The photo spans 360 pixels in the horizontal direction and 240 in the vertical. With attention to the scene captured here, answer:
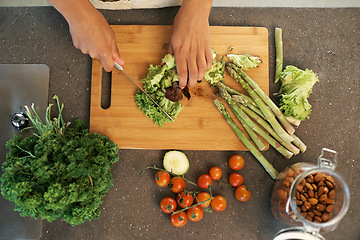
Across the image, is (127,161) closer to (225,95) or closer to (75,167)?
(75,167)

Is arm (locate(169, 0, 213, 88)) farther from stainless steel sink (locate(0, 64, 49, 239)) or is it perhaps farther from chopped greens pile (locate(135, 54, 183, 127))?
stainless steel sink (locate(0, 64, 49, 239))

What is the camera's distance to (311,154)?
2070 millimetres

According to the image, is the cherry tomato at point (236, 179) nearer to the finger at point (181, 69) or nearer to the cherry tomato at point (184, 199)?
the cherry tomato at point (184, 199)

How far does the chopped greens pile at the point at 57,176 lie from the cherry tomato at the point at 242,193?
891 millimetres

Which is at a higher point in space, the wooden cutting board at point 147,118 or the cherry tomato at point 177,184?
the wooden cutting board at point 147,118

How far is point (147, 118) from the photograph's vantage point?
2.03 meters

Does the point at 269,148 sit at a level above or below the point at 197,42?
below

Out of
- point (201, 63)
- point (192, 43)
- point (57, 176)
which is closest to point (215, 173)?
point (201, 63)

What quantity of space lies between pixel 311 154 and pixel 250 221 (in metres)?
0.66

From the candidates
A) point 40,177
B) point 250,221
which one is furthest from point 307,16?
point 40,177

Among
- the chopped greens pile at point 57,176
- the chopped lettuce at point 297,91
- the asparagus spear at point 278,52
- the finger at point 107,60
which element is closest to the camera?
the chopped greens pile at point 57,176

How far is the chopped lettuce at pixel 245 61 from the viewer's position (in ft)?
6.52

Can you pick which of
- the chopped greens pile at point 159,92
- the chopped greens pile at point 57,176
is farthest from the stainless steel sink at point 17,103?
the chopped greens pile at point 159,92

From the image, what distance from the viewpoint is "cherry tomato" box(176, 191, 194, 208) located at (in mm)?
1954
